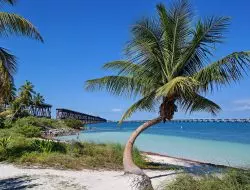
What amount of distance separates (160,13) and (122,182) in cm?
627

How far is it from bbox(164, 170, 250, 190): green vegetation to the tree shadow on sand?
549 cm

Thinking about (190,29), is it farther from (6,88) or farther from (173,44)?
(6,88)

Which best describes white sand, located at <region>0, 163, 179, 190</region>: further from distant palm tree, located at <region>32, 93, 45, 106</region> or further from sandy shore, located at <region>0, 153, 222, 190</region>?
distant palm tree, located at <region>32, 93, 45, 106</region>

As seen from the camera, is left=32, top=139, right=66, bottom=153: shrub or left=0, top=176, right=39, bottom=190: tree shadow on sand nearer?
left=0, top=176, right=39, bottom=190: tree shadow on sand

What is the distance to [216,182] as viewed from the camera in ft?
20.8

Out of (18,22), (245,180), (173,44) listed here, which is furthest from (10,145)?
(245,180)

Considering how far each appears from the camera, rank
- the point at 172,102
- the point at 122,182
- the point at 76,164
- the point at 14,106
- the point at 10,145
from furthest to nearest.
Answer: the point at 14,106 → the point at 10,145 → the point at 76,164 → the point at 172,102 → the point at 122,182

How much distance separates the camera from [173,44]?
1354cm

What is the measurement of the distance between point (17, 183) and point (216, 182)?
6.85 metres

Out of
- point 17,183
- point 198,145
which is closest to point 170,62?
point 17,183

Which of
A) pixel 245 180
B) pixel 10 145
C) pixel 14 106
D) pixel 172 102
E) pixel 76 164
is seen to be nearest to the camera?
pixel 245 180

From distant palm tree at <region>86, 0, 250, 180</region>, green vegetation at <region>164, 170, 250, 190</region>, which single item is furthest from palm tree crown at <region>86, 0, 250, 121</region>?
green vegetation at <region>164, 170, 250, 190</region>

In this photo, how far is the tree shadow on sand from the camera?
1062 centimetres

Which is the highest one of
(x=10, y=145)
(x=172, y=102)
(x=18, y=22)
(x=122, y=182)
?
(x=18, y=22)
